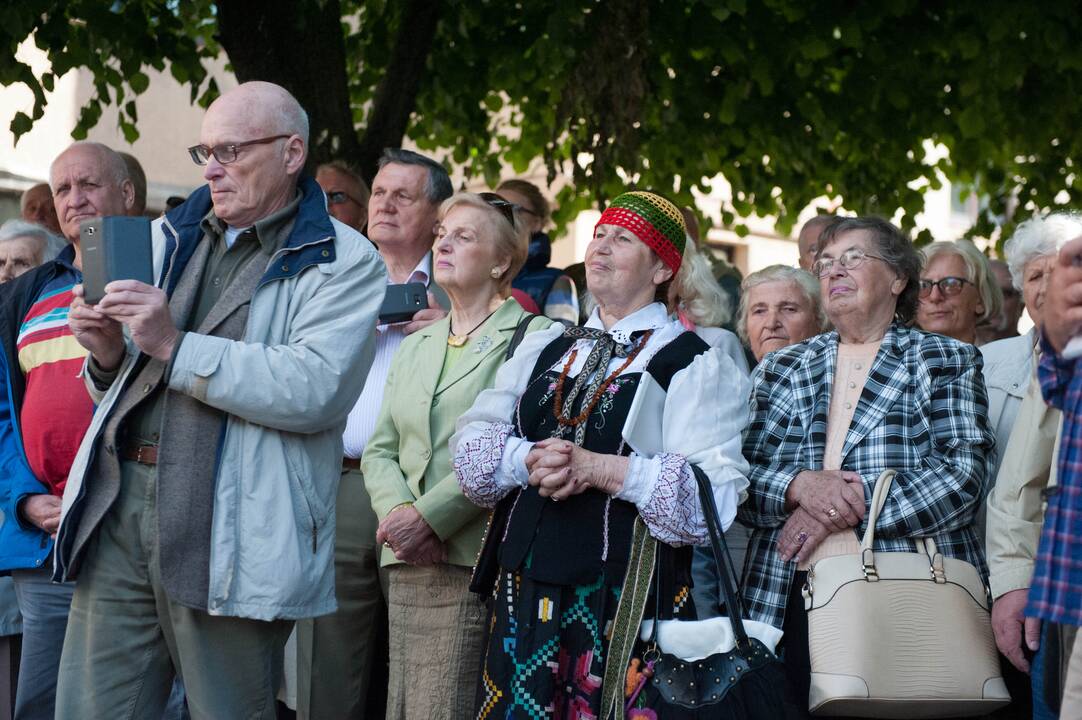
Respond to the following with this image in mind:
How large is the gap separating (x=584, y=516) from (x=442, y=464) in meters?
0.87

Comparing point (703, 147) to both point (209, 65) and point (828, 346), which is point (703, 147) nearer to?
point (828, 346)

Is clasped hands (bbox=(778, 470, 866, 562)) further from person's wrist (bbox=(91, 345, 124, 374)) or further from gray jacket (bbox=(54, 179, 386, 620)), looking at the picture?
person's wrist (bbox=(91, 345, 124, 374))

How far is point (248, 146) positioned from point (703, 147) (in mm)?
6153

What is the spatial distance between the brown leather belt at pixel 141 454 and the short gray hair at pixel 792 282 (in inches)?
105

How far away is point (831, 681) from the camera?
151 inches

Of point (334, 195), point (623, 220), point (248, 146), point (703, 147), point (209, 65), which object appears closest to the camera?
point (248, 146)

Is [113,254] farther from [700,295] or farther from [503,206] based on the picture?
[700,295]

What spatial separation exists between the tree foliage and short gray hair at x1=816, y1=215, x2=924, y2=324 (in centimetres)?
292

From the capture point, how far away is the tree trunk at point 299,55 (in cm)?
714

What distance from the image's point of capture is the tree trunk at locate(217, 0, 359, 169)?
714cm

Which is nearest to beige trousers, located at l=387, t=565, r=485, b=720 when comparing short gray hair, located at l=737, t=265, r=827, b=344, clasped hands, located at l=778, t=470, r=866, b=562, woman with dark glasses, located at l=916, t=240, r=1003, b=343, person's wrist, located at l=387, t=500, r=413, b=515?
person's wrist, located at l=387, t=500, r=413, b=515

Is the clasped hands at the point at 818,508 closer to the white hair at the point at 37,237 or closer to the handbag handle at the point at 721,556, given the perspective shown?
the handbag handle at the point at 721,556

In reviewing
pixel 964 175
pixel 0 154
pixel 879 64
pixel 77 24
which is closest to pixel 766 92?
pixel 879 64

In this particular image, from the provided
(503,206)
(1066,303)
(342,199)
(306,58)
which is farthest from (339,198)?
(1066,303)
